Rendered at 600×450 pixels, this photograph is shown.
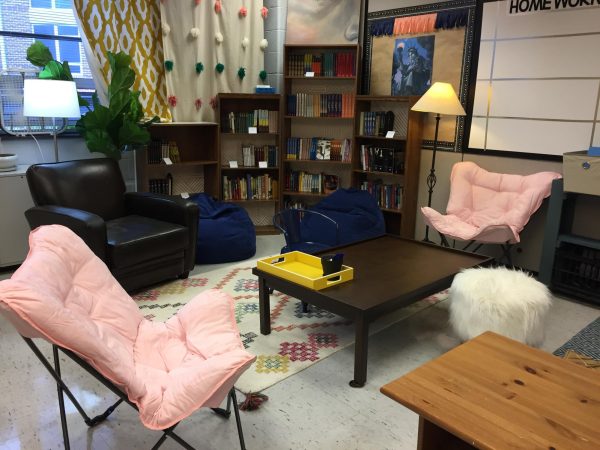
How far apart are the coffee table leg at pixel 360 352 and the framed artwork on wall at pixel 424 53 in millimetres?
2778

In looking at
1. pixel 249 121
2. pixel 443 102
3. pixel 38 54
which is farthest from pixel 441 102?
pixel 38 54

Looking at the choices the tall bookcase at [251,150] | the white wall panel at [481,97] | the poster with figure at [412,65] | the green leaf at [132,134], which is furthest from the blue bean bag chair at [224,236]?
the white wall panel at [481,97]

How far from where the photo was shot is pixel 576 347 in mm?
3098

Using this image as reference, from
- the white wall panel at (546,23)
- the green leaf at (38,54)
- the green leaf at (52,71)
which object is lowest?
the green leaf at (52,71)

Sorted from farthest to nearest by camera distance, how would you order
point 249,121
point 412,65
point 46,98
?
point 249,121 → point 412,65 → point 46,98

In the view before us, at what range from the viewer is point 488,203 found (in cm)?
438

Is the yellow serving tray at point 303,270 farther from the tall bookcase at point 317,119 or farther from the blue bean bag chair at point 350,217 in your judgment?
the tall bookcase at point 317,119

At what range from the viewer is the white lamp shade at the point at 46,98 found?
3.76m

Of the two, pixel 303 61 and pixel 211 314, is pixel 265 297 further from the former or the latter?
pixel 303 61

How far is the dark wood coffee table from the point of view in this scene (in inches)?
102

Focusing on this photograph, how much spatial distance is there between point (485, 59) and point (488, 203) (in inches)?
49.4

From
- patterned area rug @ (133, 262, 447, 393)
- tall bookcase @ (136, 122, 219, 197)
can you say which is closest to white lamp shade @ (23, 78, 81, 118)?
tall bookcase @ (136, 122, 219, 197)

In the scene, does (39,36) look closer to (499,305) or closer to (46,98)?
(46,98)

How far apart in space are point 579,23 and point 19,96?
4571 millimetres
